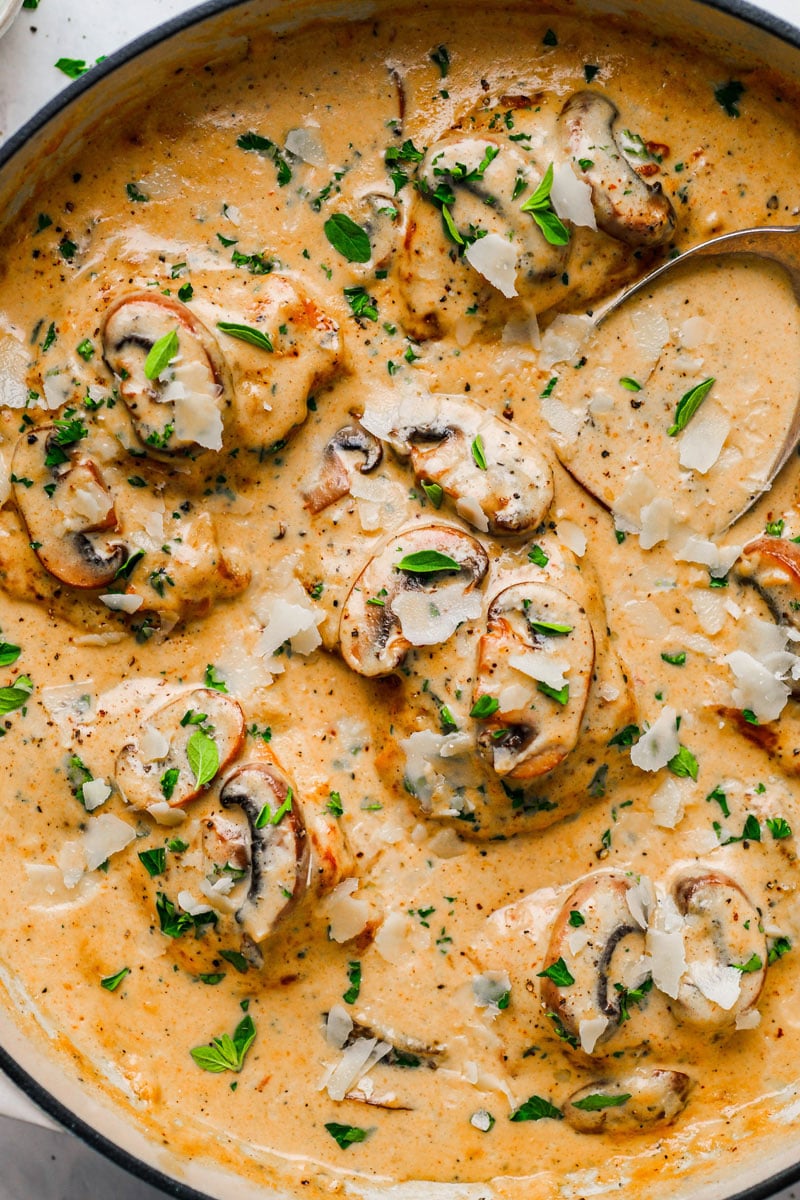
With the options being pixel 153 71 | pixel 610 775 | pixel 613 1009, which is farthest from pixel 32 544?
pixel 613 1009

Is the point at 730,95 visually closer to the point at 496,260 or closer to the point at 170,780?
the point at 496,260

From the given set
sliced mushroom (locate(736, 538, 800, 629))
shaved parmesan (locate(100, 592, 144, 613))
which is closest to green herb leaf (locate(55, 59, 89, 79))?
shaved parmesan (locate(100, 592, 144, 613))

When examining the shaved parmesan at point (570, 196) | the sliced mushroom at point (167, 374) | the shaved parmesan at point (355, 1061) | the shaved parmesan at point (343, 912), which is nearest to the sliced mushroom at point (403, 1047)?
the shaved parmesan at point (355, 1061)

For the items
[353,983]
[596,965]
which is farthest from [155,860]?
[596,965]

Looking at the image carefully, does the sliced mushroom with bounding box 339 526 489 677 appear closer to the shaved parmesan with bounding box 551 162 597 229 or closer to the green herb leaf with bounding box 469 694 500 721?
the green herb leaf with bounding box 469 694 500 721

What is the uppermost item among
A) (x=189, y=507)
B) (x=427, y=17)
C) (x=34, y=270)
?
(x=427, y=17)

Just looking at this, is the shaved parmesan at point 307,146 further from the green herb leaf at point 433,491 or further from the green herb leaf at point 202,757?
the green herb leaf at point 202,757

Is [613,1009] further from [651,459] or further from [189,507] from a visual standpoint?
[189,507]
